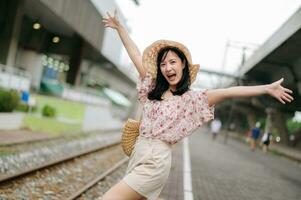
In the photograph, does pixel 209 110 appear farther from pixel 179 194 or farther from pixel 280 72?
pixel 280 72

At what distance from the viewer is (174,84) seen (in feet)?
12.9

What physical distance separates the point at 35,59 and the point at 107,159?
2359 cm

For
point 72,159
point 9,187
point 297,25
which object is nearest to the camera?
point 9,187

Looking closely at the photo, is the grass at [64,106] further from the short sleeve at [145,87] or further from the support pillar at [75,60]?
the short sleeve at [145,87]

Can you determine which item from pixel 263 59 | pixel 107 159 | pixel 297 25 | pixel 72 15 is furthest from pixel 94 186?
pixel 263 59

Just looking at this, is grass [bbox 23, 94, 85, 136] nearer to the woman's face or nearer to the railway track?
the railway track

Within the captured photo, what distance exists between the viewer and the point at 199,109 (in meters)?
3.93

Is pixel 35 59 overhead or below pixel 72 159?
overhead

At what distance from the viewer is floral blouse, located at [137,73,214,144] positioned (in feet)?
12.4

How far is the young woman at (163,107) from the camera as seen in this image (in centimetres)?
359

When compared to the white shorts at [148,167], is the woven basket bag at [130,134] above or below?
above

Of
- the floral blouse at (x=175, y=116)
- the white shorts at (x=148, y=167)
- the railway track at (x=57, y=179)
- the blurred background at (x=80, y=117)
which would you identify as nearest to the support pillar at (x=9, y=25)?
the blurred background at (x=80, y=117)

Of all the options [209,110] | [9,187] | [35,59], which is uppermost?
[35,59]

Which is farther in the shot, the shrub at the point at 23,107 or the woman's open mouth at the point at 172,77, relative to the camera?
the shrub at the point at 23,107
